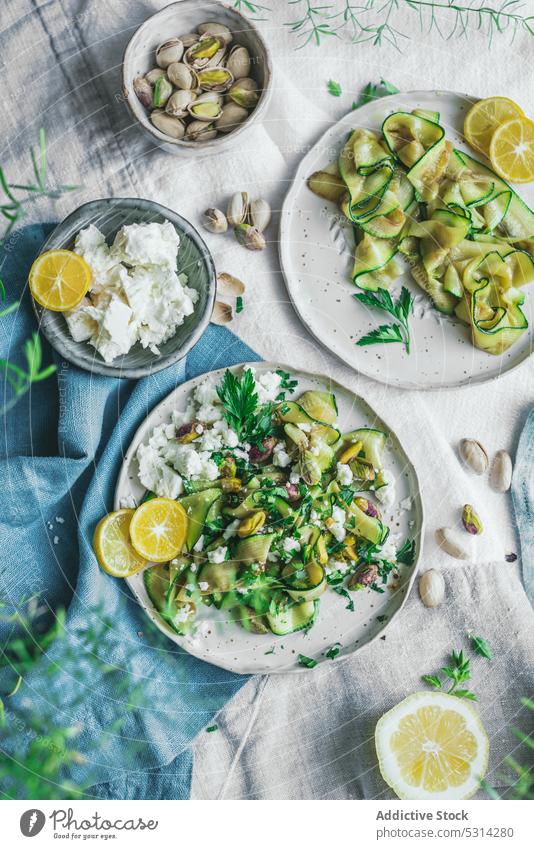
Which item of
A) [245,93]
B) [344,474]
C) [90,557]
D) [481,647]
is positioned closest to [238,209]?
[245,93]

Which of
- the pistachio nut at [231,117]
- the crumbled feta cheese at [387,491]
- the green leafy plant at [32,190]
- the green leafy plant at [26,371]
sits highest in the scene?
the green leafy plant at [32,190]

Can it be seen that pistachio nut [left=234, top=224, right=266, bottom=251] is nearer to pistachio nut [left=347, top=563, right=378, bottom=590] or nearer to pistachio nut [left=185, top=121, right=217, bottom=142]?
pistachio nut [left=185, top=121, right=217, bottom=142]

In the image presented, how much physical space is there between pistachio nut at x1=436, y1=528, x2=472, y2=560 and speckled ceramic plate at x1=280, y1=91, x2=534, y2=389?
178mm

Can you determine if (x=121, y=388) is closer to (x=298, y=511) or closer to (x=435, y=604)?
(x=298, y=511)

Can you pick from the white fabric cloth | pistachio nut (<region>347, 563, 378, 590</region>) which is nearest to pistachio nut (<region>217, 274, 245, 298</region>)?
the white fabric cloth

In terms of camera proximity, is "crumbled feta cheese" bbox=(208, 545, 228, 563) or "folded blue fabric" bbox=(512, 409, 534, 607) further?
"folded blue fabric" bbox=(512, 409, 534, 607)

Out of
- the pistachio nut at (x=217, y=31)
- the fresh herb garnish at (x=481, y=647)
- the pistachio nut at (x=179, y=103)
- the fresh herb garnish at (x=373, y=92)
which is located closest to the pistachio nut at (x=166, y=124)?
the pistachio nut at (x=179, y=103)

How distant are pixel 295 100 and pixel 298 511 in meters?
0.49

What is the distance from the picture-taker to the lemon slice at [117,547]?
0.75 meters

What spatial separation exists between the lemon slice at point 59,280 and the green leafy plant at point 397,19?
0.38m

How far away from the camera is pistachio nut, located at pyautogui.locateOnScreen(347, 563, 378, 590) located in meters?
0.77

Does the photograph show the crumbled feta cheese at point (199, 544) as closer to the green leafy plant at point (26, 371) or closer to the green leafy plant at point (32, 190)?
the green leafy plant at point (26, 371)

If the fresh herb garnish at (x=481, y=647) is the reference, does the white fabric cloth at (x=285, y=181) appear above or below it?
above

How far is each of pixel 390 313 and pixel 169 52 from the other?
0.39 metres
